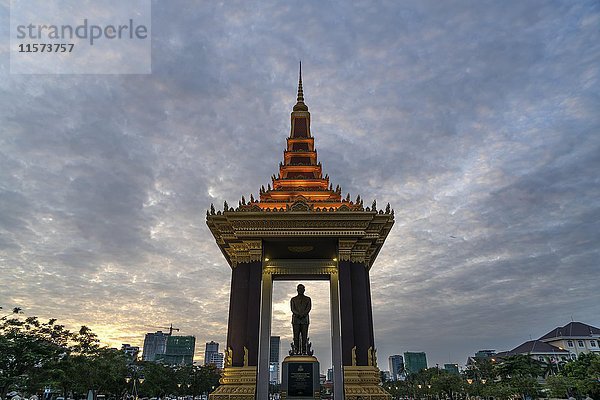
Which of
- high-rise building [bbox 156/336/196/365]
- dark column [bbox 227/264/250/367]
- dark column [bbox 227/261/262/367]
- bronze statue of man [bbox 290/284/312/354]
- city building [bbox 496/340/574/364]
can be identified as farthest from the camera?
high-rise building [bbox 156/336/196/365]

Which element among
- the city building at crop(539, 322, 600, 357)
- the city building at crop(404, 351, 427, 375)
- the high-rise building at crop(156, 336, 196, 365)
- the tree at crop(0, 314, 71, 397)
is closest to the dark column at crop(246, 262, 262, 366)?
the tree at crop(0, 314, 71, 397)

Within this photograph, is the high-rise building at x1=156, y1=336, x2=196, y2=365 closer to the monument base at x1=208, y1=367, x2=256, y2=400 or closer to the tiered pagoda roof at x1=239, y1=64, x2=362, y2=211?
the tiered pagoda roof at x1=239, y1=64, x2=362, y2=211

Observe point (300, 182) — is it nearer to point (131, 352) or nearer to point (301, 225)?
point (301, 225)

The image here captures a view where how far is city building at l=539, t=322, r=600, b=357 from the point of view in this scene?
292ft

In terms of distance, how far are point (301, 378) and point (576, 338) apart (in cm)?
9224

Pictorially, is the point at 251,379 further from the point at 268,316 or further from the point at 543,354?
the point at 543,354

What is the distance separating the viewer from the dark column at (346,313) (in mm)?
19403

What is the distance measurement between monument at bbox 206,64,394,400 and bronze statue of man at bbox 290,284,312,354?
55mm

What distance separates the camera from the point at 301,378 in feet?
67.1

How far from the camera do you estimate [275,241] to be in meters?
21.6

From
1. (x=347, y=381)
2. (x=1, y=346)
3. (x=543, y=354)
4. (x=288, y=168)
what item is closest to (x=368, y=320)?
(x=347, y=381)

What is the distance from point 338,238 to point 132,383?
4619 centimetres

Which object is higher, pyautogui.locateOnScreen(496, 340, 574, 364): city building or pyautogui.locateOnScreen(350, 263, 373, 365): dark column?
pyautogui.locateOnScreen(496, 340, 574, 364): city building

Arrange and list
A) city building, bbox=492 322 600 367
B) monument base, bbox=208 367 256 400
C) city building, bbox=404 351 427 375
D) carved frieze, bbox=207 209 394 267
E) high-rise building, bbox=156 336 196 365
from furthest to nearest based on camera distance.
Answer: city building, bbox=404 351 427 375
high-rise building, bbox=156 336 196 365
city building, bbox=492 322 600 367
carved frieze, bbox=207 209 394 267
monument base, bbox=208 367 256 400
